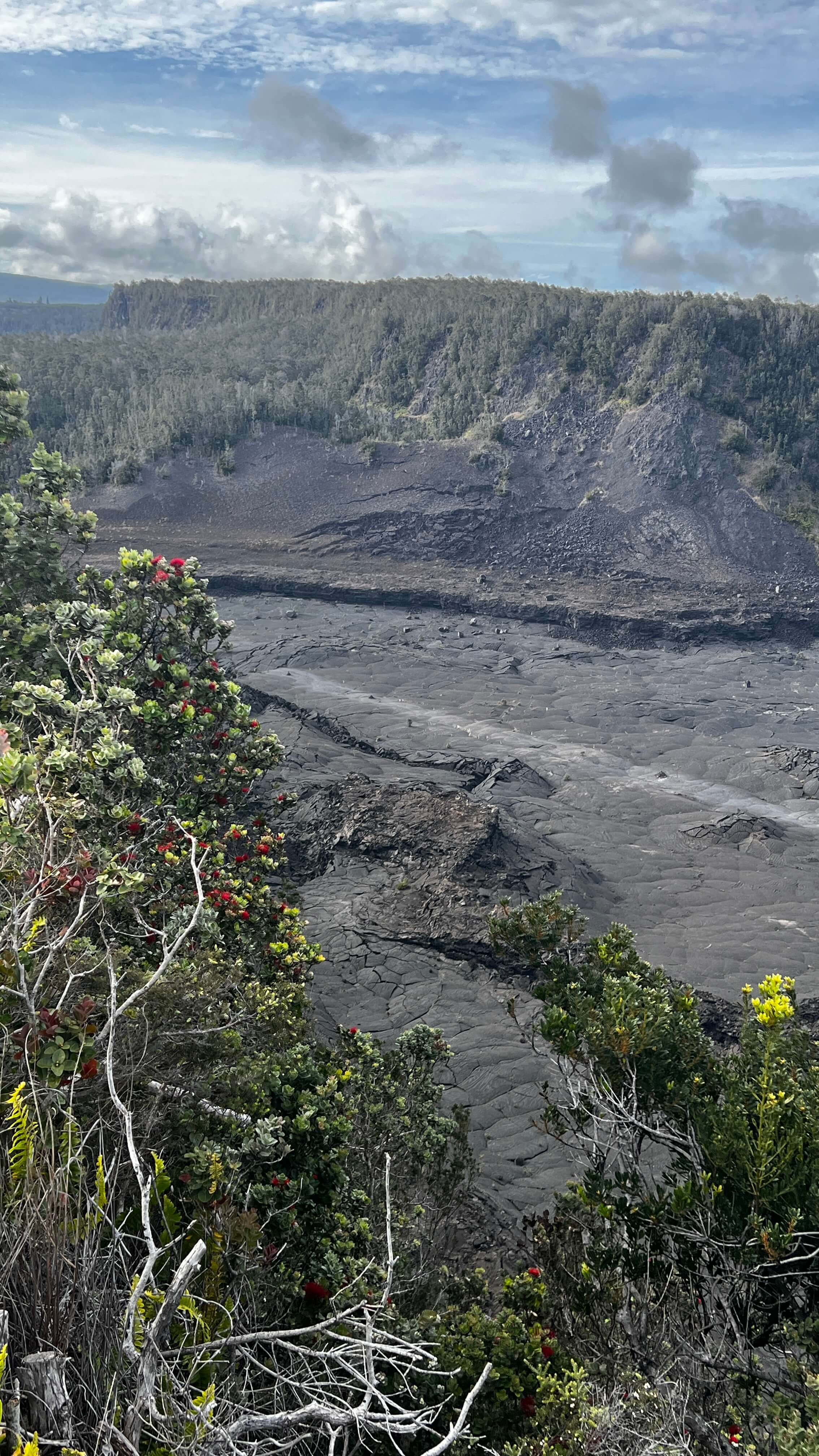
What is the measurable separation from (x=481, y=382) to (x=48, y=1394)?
44.7m

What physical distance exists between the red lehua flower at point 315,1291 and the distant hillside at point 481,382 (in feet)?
113

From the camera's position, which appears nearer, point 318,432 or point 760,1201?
point 760,1201

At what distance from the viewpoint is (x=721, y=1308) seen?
396 centimetres

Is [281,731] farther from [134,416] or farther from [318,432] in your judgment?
[134,416]

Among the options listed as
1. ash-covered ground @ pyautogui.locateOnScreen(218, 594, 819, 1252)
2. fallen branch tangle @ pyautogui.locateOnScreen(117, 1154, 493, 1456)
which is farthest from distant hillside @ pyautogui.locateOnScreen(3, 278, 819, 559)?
fallen branch tangle @ pyautogui.locateOnScreen(117, 1154, 493, 1456)

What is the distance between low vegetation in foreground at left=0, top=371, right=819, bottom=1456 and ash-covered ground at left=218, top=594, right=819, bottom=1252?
2.98 meters

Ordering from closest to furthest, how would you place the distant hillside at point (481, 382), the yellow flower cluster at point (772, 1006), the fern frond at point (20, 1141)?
1. the fern frond at point (20, 1141)
2. the yellow flower cluster at point (772, 1006)
3. the distant hillside at point (481, 382)

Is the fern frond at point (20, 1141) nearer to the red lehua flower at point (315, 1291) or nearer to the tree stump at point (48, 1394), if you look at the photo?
the tree stump at point (48, 1394)

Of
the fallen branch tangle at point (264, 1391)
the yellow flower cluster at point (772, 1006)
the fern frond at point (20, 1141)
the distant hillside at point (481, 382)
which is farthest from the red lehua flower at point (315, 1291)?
the distant hillside at point (481, 382)

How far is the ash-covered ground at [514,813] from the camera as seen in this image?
10492mm

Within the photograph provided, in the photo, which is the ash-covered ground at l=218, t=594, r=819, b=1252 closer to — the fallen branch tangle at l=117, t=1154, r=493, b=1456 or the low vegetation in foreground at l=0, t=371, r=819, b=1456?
the low vegetation in foreground at l=0, t=371, r=819, b=1456

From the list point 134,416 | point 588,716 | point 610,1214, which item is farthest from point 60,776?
point 134,416

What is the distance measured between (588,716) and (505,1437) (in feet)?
58.8

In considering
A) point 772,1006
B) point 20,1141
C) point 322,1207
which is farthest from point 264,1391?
point 772,1006
